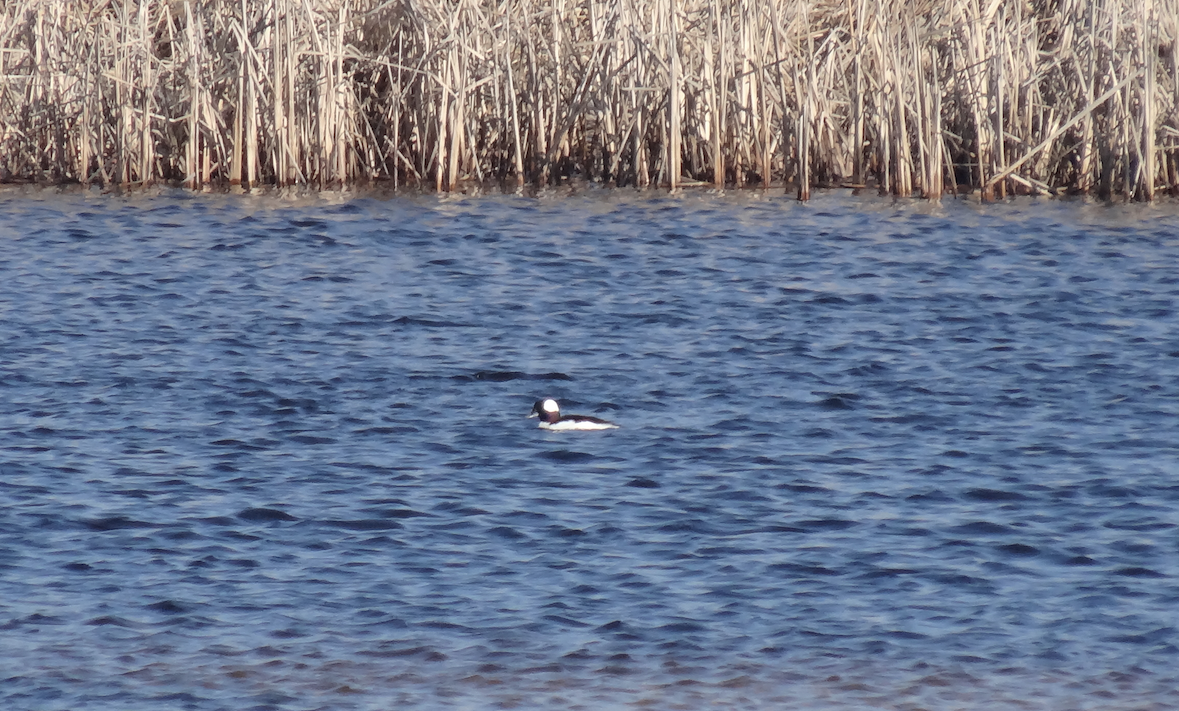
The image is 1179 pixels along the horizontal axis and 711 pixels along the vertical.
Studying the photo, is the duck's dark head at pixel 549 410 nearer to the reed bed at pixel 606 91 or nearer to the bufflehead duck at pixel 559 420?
the bufflehead duck at pixel 559 420

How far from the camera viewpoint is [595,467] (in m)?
8.71

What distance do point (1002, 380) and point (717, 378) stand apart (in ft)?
5.93

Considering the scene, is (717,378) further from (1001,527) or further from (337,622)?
(337,622)

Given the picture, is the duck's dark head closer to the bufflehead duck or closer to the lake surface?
the bufflehead duck

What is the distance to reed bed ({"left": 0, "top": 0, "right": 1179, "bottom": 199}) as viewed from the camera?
15328mm

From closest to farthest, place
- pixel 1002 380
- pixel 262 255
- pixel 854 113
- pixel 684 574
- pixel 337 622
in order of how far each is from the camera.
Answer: pixel 337 622
pixel 684 574
pixel 1002 380
pixel 262 255
pixel 854 113

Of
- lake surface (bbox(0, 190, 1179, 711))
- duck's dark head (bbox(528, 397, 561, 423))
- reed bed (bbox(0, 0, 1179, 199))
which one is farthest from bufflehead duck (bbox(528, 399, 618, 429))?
reed bed (bbox(0, 0, 1179, 199))

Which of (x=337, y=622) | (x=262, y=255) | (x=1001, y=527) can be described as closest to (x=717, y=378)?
(x=1001, y=527)

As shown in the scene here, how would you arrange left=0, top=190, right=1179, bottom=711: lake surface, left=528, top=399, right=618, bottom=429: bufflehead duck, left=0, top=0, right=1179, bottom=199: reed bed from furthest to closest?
1. left=0, top=0, right=1179, bottom=199: reed bed
2. left=528, top=399, right=618, bottom=429: bufflehead duck
3. left=0, top=190, right=1179, bottom=711: lake surface

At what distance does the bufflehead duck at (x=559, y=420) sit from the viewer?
30.2ft

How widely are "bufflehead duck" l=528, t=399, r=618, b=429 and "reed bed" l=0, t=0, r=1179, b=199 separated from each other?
22.1ft

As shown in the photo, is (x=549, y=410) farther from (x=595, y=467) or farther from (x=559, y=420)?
(x=595, y=467)

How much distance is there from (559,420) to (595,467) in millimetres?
606

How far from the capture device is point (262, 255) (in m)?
14.5
